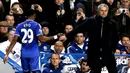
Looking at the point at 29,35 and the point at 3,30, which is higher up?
the point at 29,35

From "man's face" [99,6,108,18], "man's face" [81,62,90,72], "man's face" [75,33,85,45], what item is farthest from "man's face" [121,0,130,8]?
"man's face" [99,6,108,18]

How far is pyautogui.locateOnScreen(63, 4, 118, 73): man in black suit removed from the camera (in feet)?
32.1

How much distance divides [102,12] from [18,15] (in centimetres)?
361

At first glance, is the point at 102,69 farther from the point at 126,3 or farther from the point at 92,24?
the point at 126,3

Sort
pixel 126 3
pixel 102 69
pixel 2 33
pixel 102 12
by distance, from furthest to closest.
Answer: pixel 126 3
pixel 2 33
pixel 102 69
pixel 102 12

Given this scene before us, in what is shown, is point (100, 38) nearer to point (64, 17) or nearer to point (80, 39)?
point (80, 39)

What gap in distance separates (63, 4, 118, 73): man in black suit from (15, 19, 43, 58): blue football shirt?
30.3 inches

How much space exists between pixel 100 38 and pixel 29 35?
62.8 inches

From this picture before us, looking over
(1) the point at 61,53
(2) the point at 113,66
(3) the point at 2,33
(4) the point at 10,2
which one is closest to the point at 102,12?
(2) the point at 113,66

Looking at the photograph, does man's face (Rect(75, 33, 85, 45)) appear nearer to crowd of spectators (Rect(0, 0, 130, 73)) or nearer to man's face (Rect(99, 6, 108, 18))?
crowd of spectators (Rect(0, 0, 130, 73))

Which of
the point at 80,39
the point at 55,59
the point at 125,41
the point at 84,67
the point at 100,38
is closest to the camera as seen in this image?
the point at 100,38

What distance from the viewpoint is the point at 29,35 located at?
9.33 m

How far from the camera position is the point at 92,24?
32.2ft

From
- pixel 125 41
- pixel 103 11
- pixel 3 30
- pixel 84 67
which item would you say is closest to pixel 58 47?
pixel 84 67
